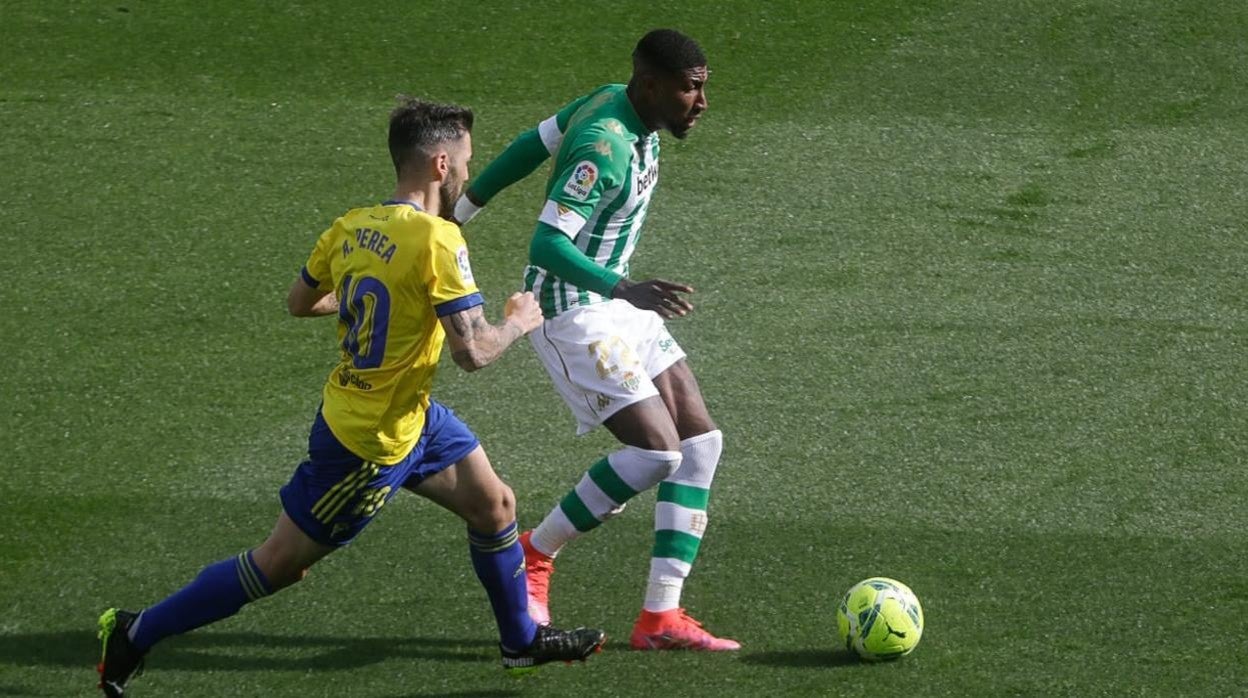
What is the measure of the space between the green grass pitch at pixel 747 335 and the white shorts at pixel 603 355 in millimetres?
862

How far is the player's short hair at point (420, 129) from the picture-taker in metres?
5.47

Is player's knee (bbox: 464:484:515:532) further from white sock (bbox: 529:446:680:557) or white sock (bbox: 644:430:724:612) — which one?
white sock (bbox: 644:430:724:612)

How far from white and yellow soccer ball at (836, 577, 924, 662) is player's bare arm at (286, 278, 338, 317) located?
2113 mm

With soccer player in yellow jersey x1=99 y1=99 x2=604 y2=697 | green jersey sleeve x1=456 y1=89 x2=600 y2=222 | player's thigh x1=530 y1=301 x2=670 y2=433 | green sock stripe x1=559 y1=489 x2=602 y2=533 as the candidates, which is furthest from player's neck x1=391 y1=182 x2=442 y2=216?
green sock stripe x1=559 y1=489 x2=602 y2=533

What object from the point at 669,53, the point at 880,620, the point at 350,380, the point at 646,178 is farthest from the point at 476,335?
the point at 880,620

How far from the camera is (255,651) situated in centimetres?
626

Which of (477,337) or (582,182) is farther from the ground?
(582,182)

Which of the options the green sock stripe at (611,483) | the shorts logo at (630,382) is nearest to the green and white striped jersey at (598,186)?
the shorts logo at (630,382)

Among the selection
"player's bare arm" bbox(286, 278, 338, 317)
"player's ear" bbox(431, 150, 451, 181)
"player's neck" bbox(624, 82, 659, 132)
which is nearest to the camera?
"player's ear" bbox(431, 150, 451, 181)

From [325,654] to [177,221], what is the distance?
437cm

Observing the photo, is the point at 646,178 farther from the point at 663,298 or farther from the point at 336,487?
the point at 336,487

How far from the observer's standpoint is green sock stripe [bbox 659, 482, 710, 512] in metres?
6.33

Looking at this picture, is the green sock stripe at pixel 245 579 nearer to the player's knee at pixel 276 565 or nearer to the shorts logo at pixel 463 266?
the player's knee at pixel 276 565

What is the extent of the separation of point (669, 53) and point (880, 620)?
2.19m
